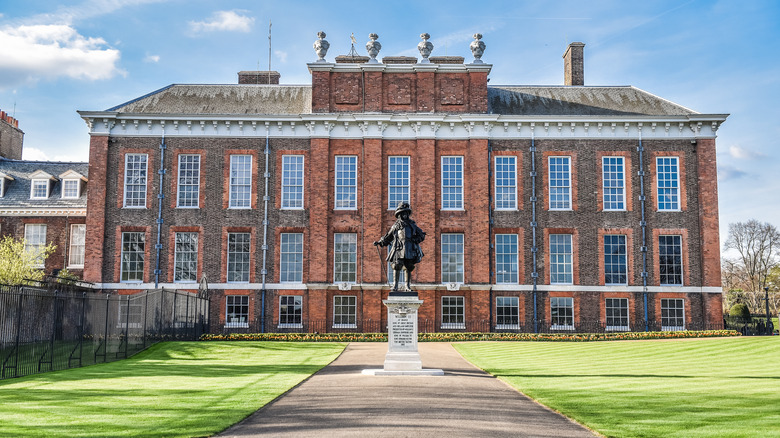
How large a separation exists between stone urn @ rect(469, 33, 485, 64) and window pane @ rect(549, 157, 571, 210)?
21.0 ft

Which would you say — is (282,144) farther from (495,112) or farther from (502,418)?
(502,418)

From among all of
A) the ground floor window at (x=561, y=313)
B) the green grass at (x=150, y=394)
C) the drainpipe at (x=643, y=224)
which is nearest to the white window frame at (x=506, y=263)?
the ground floor window at (x=561, y=313)

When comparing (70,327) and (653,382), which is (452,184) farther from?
(653,382)

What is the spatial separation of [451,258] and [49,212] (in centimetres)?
2325

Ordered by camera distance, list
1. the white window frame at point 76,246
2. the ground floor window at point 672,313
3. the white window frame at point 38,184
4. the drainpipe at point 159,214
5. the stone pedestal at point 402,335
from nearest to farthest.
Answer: the stone pedestal at point 402,335, the ground floor window at point 672,313, the drainpipe at point 159,214, the white window frame at point 76,246, the white window frame at point 38,184

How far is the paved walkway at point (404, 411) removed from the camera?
9.88 m

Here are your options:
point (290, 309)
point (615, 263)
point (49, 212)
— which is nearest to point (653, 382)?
point (615, 263)

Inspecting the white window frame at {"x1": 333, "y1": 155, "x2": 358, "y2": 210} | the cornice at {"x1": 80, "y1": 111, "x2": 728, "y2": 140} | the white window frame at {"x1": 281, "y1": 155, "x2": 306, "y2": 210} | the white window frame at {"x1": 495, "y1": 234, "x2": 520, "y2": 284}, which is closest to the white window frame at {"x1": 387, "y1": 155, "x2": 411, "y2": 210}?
the cornice at {"x1": 80, "y1": 111, "x2": 728, "y2": 140}

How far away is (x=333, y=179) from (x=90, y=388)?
22.5 metres

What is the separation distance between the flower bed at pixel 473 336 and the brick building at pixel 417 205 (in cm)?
266

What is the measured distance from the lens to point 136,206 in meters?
36.0

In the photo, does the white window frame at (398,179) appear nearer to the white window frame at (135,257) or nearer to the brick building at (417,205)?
the brick building at (417,205)

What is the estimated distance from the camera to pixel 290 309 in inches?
1382

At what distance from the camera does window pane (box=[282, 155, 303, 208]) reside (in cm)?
3594
